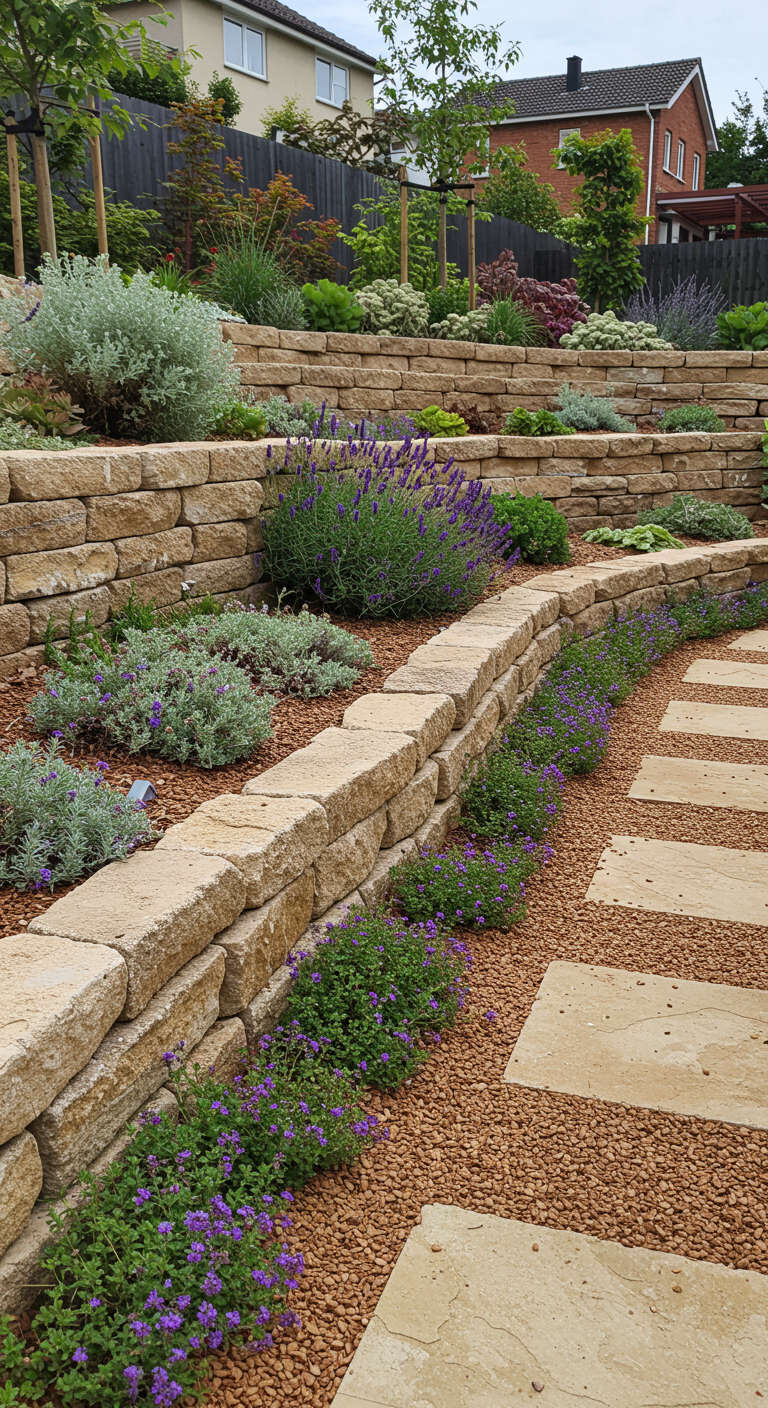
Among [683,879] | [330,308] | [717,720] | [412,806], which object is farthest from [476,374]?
[412,806]

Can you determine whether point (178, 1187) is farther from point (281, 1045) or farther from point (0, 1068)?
point (281, 1045)

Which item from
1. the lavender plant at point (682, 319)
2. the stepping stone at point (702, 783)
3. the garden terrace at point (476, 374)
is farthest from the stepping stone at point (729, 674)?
the lavender plant at point (682, 319)

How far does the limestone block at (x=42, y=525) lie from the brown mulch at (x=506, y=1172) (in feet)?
6.31

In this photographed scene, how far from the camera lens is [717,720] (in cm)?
542

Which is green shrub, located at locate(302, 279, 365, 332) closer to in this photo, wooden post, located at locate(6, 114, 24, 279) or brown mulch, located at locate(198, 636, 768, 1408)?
wooden post, located at locate(6, 114, 24, 279)

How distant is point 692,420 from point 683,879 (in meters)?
7.01

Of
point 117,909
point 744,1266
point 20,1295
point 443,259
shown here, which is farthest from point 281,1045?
point 443,259

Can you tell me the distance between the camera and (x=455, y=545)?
5227mm

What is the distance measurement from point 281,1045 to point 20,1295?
878 mm

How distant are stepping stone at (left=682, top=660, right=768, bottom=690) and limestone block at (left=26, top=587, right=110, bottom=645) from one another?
3.43 m

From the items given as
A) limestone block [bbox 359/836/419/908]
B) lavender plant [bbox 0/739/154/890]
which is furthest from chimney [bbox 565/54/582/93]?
lavender plant [bbox 0/739/154/890]

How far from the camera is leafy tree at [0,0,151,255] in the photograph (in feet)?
19.0

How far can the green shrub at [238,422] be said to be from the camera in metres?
5.56

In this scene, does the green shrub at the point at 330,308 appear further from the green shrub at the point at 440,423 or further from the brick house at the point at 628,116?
the brick house at the point at 628,116
